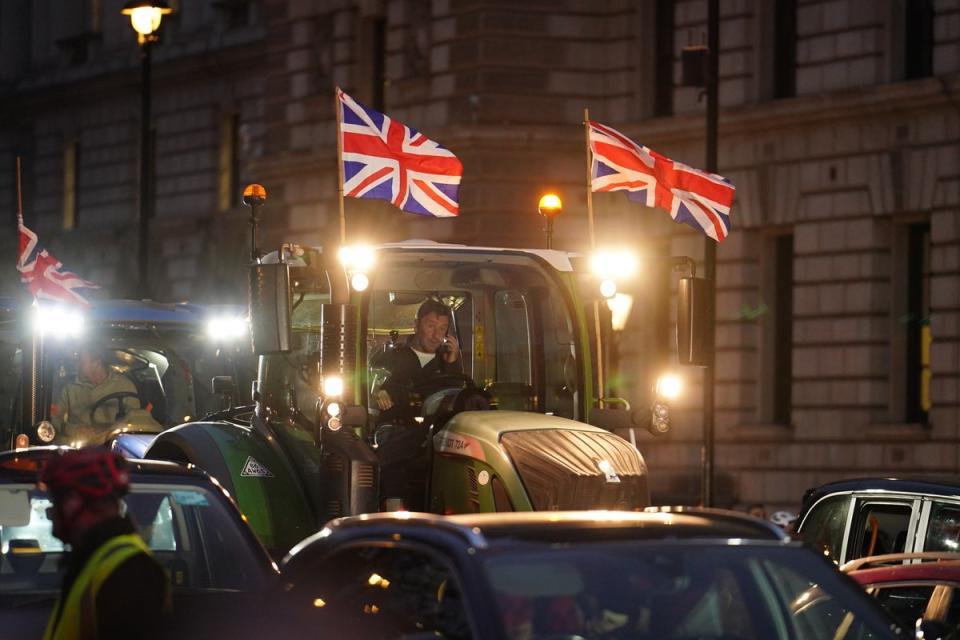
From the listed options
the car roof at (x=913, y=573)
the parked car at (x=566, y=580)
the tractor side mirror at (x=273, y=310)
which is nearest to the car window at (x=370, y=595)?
the parked car at (x=566, y=580)

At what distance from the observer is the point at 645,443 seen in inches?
1446

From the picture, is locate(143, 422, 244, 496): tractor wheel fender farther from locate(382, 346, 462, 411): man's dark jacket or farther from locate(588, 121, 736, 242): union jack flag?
locate(588, 121, 736, 242): union jack flag

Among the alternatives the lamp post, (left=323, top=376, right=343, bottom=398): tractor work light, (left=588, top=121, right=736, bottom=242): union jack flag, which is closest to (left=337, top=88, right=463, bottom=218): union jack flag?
(left=588, top=121, right=736, bottom=242): union jack flag

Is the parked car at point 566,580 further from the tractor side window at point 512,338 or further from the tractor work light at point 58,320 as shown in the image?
the tractor work light at point 58,320

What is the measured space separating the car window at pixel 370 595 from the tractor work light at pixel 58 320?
11921mm

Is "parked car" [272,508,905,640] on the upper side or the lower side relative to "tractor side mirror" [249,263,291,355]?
lower

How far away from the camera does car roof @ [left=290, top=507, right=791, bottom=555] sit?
24.2 ft

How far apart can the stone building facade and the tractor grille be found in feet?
62.5

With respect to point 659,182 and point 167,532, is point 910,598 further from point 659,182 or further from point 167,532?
point 659,182

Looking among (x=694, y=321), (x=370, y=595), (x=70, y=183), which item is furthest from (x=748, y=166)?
(x=370, y=595)

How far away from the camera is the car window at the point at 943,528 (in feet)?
43.1

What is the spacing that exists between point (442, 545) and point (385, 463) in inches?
290

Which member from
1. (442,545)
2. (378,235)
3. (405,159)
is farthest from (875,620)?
(378,235)

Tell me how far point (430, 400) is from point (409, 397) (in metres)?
0.20
